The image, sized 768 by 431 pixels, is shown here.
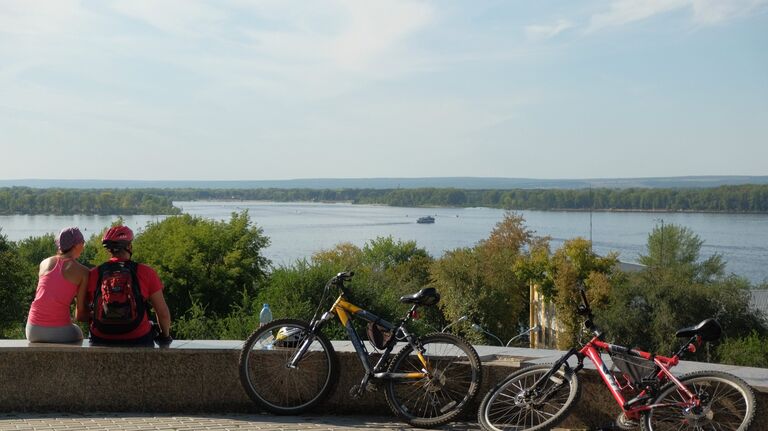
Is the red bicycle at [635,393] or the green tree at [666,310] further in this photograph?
the green tree at [666,310]

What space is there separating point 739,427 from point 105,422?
4488 millimetres

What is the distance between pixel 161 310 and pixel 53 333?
3.06 ft

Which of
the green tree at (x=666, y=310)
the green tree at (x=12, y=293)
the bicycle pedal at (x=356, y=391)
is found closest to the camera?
the bicycle pedal at (x=356, y=391)

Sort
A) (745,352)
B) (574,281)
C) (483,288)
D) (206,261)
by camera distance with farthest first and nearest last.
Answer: (574,281) < (483,288) < (206,261) < (745,352)

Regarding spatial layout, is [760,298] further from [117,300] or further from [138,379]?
[117,300]

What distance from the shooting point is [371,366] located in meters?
7.50

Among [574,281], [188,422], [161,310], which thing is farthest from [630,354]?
[574,281]

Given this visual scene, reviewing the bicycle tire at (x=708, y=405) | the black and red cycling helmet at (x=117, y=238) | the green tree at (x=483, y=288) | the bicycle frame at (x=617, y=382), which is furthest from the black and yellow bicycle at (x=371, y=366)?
the green tree at (x=483, y=288)

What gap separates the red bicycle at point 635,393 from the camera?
20.5 ft

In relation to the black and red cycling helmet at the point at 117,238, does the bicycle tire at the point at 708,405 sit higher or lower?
lower

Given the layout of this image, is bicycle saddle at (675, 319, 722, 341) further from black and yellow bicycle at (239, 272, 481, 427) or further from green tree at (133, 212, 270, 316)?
green tree at (133, 212, 270, 316)

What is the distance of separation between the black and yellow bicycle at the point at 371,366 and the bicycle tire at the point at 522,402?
0.77 ft

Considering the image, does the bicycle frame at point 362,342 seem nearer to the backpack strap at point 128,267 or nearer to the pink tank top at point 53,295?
the backpack strap at point 128,267

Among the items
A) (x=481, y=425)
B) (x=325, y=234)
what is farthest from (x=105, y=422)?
(x=325, y=234)
